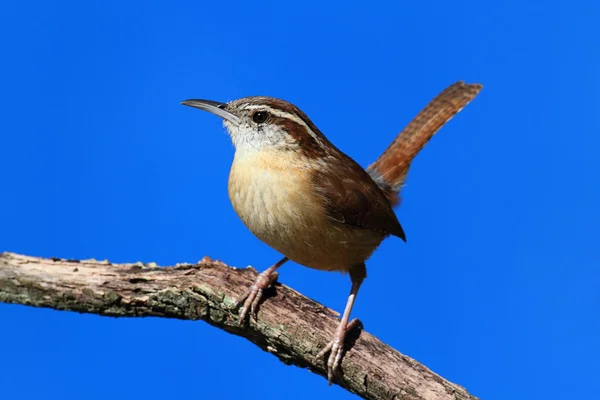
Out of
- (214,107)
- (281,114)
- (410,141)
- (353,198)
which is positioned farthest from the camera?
(410,141)

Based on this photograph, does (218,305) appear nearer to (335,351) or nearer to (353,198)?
(335,351)

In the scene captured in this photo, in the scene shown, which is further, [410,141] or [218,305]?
[410,141]

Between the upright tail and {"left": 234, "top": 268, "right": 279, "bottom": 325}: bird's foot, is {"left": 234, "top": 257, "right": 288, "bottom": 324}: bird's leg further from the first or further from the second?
the upright tail

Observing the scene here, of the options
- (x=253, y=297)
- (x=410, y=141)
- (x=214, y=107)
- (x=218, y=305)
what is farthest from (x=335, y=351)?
(x=410, y=141)

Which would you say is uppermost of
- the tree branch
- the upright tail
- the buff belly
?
the upright tail

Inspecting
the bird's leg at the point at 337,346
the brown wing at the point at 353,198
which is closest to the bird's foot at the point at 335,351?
the bird's leg at the point at 337,346

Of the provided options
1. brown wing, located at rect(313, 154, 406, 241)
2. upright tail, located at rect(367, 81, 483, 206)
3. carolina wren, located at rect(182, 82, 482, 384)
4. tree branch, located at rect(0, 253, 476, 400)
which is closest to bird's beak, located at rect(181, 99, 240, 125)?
carolina wren, located at rect(182, 82, 482, 384)
